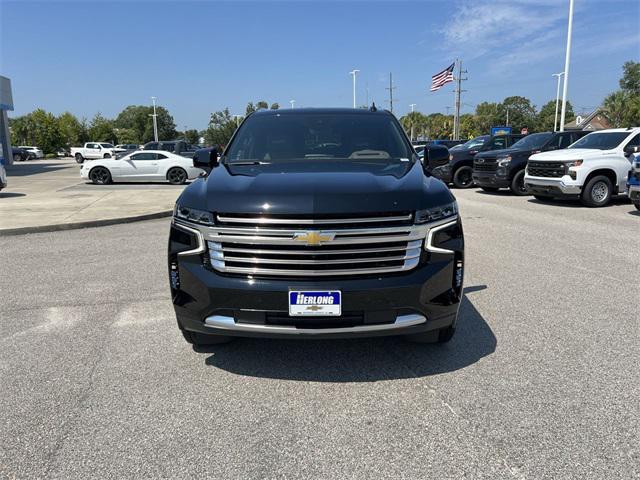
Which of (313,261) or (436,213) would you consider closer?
(313,261)

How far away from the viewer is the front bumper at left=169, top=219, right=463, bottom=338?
3021mm

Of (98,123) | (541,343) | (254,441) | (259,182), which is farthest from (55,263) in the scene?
(98,123)

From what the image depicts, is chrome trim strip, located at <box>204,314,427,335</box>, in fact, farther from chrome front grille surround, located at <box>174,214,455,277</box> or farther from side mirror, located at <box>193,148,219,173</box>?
side mirror, located at <box>193,148,219,173</box>

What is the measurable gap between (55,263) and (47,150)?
72033 millimetres

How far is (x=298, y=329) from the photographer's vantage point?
10.0 ft

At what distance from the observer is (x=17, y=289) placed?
18.4 feet

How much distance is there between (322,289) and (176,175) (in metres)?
19.3

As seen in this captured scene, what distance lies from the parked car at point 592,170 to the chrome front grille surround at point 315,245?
10.3m

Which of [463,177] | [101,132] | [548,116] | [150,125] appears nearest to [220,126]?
[101,132]

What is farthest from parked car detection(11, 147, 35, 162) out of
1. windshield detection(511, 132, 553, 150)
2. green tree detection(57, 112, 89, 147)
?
windshield detection(511, 132, 553, 150)

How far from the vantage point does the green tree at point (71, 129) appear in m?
75.0

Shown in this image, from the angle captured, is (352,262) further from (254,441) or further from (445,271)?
(254,441)

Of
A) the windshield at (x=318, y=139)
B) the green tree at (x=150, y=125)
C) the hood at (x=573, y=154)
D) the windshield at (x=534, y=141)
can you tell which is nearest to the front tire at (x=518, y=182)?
the windshield at (x=534, y=141)

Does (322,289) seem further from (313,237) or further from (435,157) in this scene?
(435,157)
